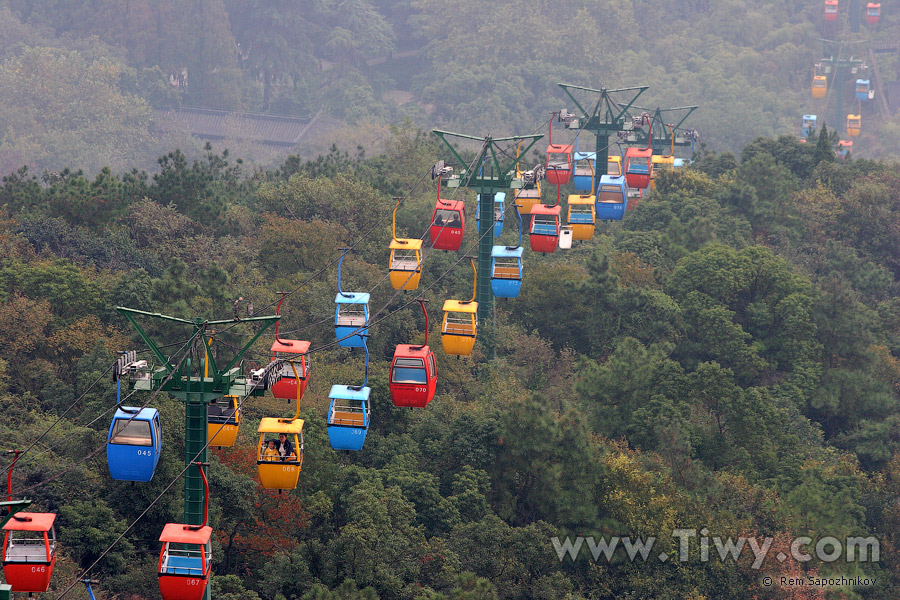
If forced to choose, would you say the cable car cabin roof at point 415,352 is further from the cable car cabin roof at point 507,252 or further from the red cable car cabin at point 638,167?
the red cable car cabin at point 638,167

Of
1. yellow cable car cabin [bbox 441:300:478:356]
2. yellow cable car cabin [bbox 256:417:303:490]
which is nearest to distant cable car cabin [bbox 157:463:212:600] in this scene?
yellow cable car cabin [bbox 256:417:303:490]

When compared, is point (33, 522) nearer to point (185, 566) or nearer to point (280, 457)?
point (185, 566)

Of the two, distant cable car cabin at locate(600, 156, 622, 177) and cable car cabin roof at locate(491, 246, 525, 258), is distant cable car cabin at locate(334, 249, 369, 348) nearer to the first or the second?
cable car cabin roof at locate(491, 246, 525, 258)

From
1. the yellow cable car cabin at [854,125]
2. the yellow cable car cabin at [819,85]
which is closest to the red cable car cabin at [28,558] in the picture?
the yellow cable car cabin at [819,85]

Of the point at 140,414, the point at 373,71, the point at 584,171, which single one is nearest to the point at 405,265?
the point at 140,414

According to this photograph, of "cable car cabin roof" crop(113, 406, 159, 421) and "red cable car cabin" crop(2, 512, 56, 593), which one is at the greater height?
"cable car cabin roof" crop(113, 406, 159, 421)

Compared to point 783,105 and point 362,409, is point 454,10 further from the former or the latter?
point 362,409

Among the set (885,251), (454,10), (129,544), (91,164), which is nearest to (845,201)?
(885,251)
